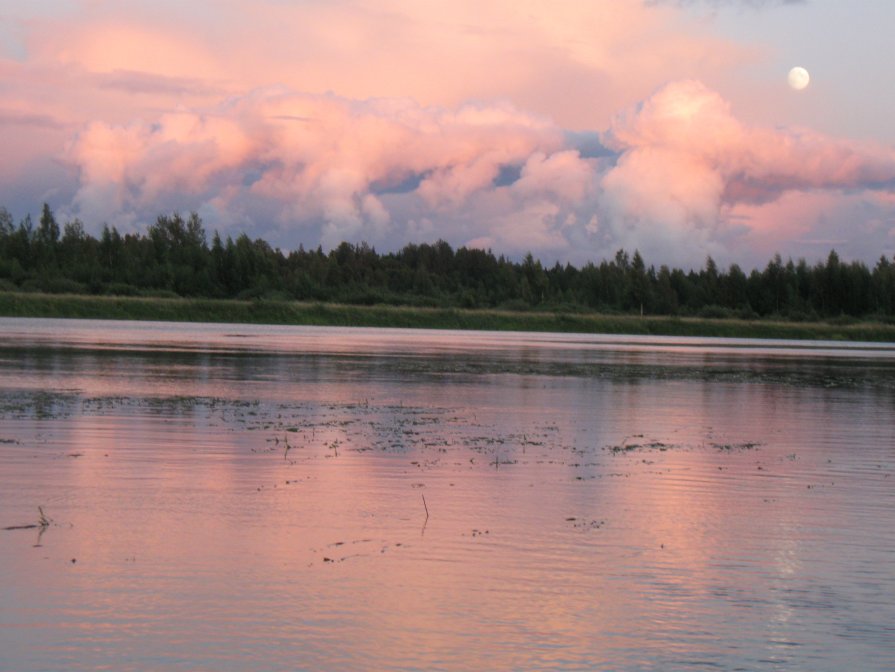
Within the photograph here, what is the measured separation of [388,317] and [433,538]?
117179mm

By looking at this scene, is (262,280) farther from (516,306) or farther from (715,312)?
(715,312)

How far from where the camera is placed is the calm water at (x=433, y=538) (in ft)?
29.4

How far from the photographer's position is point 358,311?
128500 mm

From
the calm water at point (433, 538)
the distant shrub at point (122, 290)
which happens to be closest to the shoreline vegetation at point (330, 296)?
the distant shrub at point (122, 290)

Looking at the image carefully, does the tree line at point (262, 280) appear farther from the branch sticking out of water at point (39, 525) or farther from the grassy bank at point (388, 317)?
the branch sticking out of water at point (39, 525)

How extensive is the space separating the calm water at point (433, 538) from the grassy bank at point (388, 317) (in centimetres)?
8732

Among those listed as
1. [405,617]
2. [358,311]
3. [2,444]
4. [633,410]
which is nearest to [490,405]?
[633,410]

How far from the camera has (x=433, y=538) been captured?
12.6 metres

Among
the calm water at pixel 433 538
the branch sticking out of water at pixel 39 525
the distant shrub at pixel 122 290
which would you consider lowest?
the calm water at pixel 433 538

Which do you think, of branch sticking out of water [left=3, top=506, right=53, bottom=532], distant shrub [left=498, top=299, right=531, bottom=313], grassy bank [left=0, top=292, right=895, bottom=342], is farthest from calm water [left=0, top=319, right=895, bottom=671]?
distant shrub [left=498, top=299, right=531, bottom=313]

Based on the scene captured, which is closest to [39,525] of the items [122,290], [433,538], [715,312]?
[433,538]

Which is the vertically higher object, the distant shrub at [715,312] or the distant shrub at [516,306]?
the distant shrub at [516,306]

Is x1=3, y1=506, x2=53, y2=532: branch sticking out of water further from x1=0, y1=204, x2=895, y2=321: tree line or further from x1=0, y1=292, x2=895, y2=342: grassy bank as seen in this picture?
x1=0, y1=204, x2=895, y2=321: tree line

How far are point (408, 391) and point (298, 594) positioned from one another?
23416mm
